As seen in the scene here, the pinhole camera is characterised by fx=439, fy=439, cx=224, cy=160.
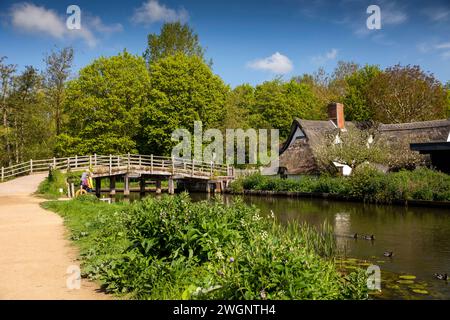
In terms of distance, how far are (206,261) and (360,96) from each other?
1993 inches

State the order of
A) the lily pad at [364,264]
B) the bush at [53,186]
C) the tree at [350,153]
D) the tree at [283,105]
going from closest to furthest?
the lily pad at [364,264]
the bush at [53,186]
the tree at [350,153]
the tree at [283,105]

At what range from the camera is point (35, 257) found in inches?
373

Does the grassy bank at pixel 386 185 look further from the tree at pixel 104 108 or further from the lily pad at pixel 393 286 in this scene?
the tree at pixel 104 108

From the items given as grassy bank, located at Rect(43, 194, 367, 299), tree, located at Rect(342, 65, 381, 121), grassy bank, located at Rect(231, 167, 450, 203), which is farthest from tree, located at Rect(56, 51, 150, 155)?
grassy bank, located at Rect(43, 194, 367, 299)

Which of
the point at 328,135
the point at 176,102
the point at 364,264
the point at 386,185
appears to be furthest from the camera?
the point at 176,102

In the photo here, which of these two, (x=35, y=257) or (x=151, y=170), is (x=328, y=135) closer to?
(x=151, y=170)

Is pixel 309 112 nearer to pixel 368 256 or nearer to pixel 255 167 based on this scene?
pixel 255 167

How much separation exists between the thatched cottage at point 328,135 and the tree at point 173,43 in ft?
A: 59.8

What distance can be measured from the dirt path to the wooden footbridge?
17262mm

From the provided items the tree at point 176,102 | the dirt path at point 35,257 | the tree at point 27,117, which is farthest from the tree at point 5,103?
the dirt path at point 35,257

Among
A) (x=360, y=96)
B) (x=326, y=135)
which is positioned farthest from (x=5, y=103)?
(x=360, y=96)

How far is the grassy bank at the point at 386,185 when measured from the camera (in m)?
25.2

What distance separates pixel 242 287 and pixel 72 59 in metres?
43.0

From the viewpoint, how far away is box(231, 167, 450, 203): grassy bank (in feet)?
82.5
